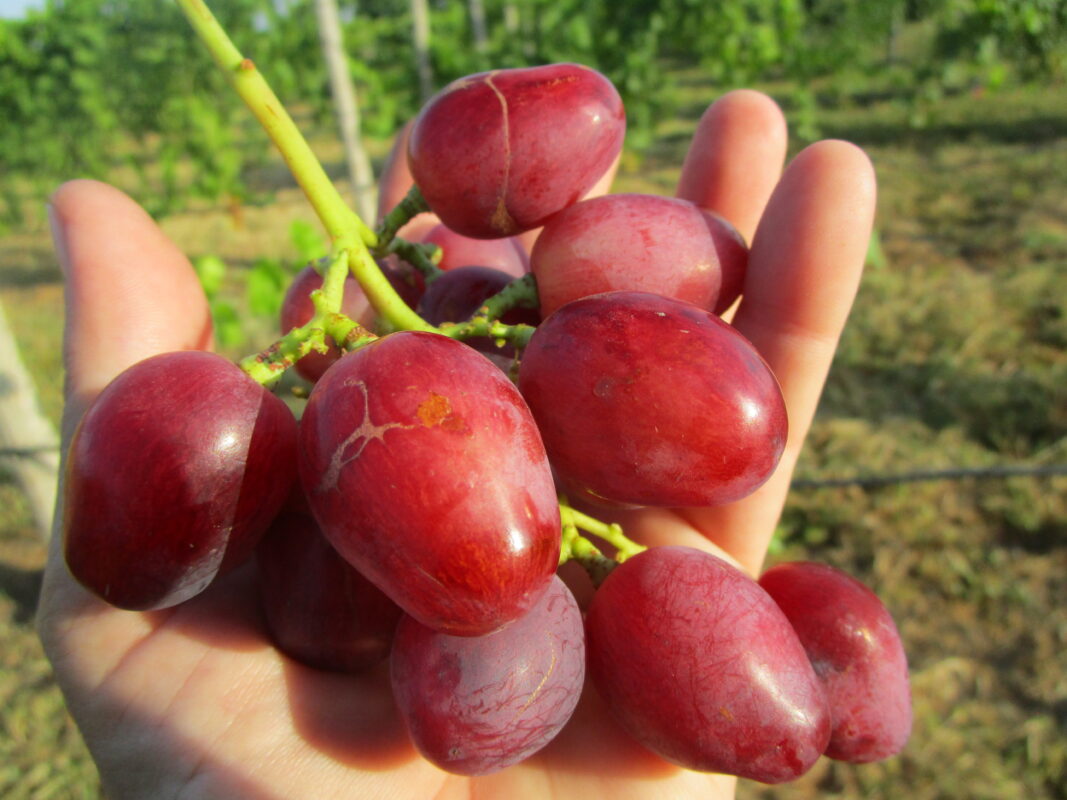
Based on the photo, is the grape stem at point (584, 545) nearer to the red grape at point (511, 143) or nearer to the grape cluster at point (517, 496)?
the grape cluster at point (517, 496)

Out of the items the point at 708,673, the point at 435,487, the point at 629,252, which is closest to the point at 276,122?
the point at 629,252

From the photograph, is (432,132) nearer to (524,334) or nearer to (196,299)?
(524,334)

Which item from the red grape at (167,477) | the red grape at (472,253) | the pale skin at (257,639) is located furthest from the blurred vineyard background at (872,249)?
the red grape at (167,477)

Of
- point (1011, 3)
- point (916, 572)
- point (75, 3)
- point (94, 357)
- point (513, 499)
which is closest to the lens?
point (513, 499)

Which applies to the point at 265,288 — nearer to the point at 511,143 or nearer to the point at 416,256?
the point at 416,256

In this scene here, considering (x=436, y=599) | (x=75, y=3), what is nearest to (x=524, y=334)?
(x=436, y=599)

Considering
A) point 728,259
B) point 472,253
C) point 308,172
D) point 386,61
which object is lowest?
A: point 386,61
